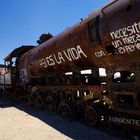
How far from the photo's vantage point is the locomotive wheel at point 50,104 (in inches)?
466

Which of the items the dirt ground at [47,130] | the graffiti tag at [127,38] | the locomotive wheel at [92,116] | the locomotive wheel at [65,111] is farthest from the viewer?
the locomotive wheel at [65,111]

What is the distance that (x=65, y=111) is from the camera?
1045 cm

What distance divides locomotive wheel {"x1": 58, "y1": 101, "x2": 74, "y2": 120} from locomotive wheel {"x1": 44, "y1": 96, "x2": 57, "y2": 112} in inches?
33.6

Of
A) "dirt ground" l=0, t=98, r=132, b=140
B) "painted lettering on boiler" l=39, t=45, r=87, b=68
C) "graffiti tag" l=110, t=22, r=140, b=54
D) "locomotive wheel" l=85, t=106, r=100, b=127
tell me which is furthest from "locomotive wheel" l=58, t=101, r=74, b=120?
"graffiti tag" l=110, t=22, r=140, b=54

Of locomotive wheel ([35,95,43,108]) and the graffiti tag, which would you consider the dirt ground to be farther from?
locomotive wheel ([35,95,43,108])

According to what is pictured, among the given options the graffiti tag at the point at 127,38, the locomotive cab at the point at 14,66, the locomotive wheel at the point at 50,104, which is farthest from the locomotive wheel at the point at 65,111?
the locomotive cab at the point at 14,66

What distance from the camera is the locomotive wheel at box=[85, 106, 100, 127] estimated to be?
8311 millimetres

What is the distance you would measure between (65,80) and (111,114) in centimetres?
363

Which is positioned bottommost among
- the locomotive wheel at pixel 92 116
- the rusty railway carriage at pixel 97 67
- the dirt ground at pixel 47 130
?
the dirt ground at pixel 47 130

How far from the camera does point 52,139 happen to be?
7562mm

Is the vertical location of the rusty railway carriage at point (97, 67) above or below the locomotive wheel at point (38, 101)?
above

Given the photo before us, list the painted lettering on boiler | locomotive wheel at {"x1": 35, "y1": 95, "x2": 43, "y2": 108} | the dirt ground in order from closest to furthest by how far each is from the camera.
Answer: the dirt ground → the painted lettering on boiler → locomotive wheel at {"x1": 35, "y1": 95, "x2": 43, "y2": 108}

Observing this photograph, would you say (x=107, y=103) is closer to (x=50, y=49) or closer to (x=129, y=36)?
(x=129, y=36)

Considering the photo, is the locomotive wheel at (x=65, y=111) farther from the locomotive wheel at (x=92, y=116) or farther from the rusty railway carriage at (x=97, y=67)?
the locomotive wheel at (x=92, y=116)
